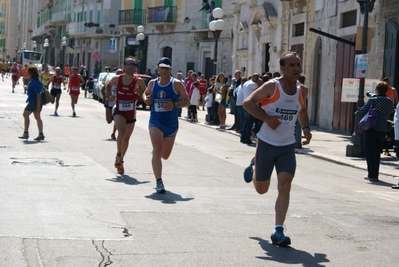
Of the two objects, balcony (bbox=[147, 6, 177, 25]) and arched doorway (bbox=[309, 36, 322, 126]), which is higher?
balcony (bbox=[147, 6, 177, 25])

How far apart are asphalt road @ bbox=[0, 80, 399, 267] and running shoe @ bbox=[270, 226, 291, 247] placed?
0.06 meters

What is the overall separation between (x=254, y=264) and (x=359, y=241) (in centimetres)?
167

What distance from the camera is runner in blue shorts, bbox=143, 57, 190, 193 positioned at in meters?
11.3

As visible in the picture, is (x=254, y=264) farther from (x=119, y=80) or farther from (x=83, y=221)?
(x=119, y=80)

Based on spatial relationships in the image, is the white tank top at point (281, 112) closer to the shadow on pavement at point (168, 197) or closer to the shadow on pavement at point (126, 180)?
the shadow on pavement at point (168, 197)

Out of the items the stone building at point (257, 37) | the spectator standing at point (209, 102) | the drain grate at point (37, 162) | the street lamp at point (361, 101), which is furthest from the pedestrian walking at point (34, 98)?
the spectator standing at point (209, 102)

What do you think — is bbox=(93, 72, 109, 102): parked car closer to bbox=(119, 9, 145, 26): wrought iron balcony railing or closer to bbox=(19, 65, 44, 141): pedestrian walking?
bbox=(119, 9, 145, 26): wrought iron balcony railing

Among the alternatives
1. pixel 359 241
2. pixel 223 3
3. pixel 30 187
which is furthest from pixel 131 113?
pixel 223 3

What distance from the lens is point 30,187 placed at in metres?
10.8

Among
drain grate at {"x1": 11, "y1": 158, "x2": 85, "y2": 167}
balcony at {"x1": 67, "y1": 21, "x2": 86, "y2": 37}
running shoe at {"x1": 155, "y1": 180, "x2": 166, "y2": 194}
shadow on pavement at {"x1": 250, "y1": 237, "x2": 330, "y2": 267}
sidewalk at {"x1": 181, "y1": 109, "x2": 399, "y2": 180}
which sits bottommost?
sidewalk at {"x1": 181, "y1": 109, "x2": 399, "y2": 180}

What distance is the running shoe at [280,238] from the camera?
25.5ft

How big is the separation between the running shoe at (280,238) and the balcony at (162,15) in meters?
48.6

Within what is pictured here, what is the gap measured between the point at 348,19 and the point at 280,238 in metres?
20.4

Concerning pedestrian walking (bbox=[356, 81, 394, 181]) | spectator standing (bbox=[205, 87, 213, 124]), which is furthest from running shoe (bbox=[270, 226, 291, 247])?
spectator standing (bbox=[205, 87, 213, 124])
